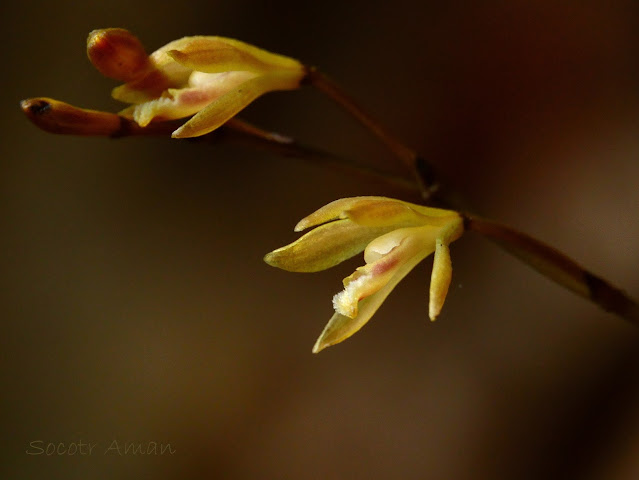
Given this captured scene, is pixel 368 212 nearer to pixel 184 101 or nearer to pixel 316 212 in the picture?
pixel 316 212

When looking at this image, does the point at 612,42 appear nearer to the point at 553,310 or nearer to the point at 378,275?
the point at 553,310

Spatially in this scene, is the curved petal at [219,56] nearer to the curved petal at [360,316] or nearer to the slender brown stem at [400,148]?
the slender brown stem at [400,148]

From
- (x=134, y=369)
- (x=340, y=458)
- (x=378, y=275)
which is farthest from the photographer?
(x=134, y=369)

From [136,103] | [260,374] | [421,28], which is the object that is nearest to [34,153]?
[260,374]

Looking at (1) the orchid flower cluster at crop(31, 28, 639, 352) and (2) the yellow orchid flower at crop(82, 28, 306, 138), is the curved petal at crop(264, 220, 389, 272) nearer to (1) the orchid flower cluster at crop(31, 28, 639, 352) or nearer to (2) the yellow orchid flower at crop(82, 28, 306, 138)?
(1) the orchid flower cluster at crop(31, 28, 639, 352)

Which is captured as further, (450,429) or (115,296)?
(115,296)

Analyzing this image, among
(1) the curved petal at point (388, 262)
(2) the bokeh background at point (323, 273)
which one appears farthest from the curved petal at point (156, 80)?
(2) the bokeh background at point (323, 273)
